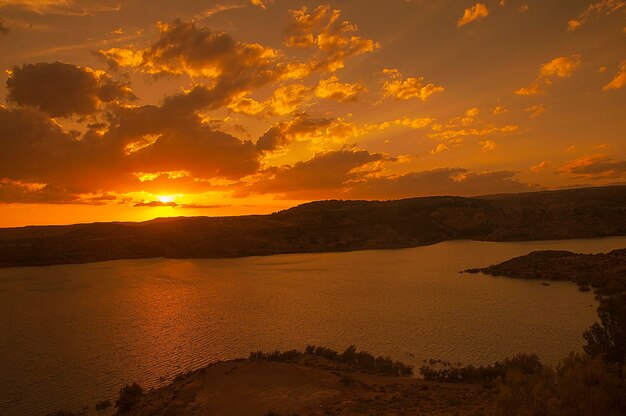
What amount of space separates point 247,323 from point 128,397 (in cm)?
1666

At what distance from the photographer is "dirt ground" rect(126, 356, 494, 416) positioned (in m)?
17.6

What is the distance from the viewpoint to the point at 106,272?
8319 cm

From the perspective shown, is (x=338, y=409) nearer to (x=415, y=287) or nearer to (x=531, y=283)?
(x=415, y=287)

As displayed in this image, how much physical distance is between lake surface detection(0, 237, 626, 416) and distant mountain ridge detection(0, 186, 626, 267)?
4872cm

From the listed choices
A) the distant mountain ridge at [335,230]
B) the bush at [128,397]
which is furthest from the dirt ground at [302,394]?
the distant mountain ridge at [335,230]

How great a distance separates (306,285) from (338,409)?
40164 millimetres

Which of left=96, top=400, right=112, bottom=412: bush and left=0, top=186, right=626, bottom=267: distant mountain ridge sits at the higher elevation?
left=0, top=186, right=626, bottom=267: distant mountain ridge

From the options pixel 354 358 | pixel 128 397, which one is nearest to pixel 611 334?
pixel 354 358

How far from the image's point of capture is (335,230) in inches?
5074

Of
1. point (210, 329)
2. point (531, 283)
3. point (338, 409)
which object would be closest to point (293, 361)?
point (338, 409)

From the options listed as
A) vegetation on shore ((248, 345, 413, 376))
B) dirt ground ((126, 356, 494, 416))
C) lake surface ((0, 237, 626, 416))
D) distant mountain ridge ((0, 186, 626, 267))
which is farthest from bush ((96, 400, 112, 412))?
distant mountain ridge ((0, 186, 626, 267))

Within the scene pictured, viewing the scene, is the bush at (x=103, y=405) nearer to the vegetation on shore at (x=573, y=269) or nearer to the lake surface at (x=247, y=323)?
the lake surface at (x=247, y=323)

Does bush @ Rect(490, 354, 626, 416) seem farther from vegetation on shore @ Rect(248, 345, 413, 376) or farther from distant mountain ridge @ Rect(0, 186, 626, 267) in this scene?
distant mountain ridge @ Rect(0, 186, 626, 267)

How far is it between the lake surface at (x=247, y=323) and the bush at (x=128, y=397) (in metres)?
1.22
